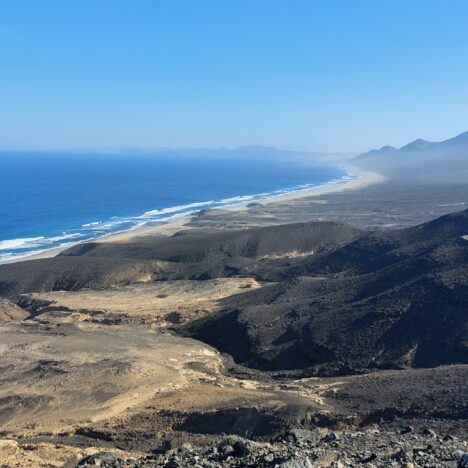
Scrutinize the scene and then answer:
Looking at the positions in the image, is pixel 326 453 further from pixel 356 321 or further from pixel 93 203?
pixel 93 203

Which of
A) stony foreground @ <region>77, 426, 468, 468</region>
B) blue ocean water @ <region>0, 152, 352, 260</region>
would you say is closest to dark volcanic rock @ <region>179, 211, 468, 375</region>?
stony foreground @ <region>77, 426, 468, 468</region>

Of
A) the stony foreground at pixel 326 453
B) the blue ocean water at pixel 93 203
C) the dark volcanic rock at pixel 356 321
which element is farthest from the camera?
the blue ocean water at pixel 93 203

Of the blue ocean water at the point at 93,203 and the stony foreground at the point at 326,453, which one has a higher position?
the blue ocean water at the point at 93,203

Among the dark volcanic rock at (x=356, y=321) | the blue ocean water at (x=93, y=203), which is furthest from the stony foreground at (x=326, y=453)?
the blue ocean water at (x=93, y=203)

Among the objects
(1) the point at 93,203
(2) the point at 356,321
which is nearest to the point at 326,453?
(2) the point at 356,321

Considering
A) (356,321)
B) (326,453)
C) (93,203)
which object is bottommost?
(356,321)

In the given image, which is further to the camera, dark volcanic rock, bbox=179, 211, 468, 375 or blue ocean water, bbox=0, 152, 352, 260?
blue ocean water, bbox=0, 152, 352, 260

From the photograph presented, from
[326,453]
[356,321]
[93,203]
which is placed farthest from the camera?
[93,203]

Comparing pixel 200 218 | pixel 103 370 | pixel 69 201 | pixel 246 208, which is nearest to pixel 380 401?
pixel 103 370

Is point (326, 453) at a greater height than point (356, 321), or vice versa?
point (326, 453)

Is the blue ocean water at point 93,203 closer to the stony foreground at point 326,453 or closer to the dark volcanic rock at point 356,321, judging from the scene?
the dark volcanic rock at point 356,321

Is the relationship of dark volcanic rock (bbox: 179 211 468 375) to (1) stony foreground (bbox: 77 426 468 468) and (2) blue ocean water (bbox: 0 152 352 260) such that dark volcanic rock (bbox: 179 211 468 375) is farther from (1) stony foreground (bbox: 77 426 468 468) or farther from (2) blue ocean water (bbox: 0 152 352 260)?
(2) blue ocean water (bbox: 0 152 352 260)
